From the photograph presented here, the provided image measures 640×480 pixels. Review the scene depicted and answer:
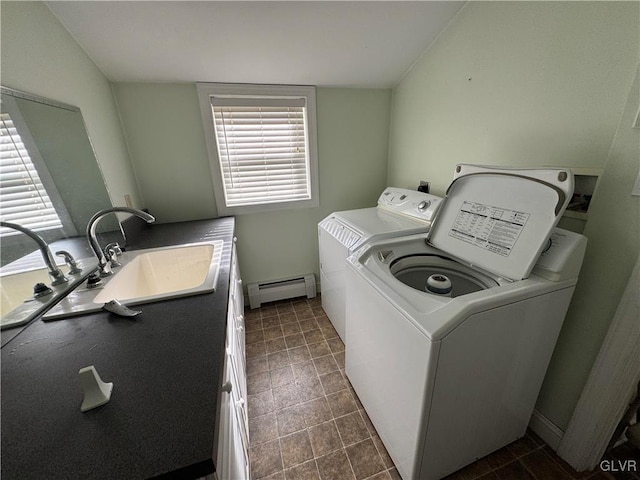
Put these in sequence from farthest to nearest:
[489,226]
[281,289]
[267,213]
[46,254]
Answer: [281,289] → [267,213] → [489,226] → [46,254]

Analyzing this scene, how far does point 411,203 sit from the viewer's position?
1924 mm

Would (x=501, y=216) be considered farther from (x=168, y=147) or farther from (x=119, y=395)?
(x=168, y=147)

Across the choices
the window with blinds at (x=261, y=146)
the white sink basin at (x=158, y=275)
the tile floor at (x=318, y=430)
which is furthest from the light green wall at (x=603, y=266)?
the window with blinds at (x=261, y=146)

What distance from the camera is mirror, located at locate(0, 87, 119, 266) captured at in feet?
2.94

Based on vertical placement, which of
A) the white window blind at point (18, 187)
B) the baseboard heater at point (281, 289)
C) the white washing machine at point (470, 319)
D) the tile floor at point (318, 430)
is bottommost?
the tile floor at point (318, 430)

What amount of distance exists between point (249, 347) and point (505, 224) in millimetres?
1982

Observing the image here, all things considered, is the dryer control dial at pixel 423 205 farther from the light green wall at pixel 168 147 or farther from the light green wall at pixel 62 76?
the light green wall at pixel 62 76

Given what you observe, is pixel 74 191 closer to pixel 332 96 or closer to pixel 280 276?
pixel 280 276

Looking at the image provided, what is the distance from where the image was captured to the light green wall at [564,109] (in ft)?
3.27

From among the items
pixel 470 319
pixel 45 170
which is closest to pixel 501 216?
pixel 470 319

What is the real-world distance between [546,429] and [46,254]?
98.5 inches

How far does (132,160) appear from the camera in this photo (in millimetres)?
2000

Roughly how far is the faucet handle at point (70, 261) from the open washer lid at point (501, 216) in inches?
69.3

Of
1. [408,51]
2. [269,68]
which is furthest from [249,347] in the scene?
[408,51]
